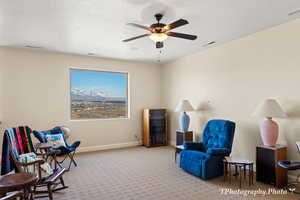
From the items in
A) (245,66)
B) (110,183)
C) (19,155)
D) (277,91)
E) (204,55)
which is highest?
(204,55)

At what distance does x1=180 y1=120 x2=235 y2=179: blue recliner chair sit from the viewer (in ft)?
11.7

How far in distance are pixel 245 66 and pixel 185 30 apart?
1.51 meters

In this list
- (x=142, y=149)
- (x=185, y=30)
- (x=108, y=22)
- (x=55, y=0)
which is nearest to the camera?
(x=55, y=0)

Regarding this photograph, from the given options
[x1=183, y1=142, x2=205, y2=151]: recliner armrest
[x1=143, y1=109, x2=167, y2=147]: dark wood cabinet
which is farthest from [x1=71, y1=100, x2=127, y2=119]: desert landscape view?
[x1=183, y1=142, x2=205, y2=151]: recliner armrest

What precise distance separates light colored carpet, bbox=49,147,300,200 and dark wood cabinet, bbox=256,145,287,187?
0.62 ft

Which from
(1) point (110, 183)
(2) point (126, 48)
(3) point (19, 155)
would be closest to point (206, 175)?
(1) point (110, 183)

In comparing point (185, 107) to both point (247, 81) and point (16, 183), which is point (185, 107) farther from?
point (16, 183)

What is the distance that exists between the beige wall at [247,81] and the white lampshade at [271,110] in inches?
13.6

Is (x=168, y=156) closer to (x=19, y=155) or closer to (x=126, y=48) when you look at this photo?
(x=126, y=48)

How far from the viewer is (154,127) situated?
21.1 ft

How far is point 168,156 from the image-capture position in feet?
17.2

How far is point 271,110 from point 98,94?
459 centimetres

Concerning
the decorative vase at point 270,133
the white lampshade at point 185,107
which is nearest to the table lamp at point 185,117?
the white lampshade at point 185,107

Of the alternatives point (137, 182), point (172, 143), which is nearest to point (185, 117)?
point (172, 143)
